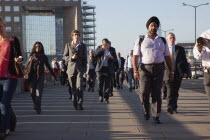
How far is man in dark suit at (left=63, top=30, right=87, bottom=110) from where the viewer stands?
35.3ft

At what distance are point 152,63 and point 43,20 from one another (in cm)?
14219

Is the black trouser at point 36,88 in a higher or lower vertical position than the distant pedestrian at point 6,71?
lower

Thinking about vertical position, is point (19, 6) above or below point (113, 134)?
above

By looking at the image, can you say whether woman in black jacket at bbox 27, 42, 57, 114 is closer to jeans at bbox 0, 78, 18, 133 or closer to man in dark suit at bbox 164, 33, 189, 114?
man in dark suit at bbox 164, 33, 189, 114

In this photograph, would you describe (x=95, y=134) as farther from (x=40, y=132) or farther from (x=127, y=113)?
(x=127, y=113)

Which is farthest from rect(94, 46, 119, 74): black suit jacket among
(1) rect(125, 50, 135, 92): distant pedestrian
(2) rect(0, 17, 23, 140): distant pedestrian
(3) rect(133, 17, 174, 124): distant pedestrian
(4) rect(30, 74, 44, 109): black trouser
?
(2) rect(0, 17, 23, 140): distant pedestrian

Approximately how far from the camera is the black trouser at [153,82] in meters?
8.15

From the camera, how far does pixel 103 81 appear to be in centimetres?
1330

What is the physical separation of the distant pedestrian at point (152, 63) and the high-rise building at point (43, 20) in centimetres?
12503

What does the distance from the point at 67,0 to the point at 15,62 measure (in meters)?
132

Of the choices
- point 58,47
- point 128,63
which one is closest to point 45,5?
point 58,47

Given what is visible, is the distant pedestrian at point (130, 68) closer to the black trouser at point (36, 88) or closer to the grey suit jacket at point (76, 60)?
the grey suit jacket at point (76, 60)

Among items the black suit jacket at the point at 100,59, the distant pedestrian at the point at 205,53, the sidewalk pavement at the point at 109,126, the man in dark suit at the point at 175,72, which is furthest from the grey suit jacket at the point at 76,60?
the distant pedestrian at the point at 205,53

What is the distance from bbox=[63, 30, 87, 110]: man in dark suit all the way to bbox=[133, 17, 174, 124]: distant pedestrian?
273cm
